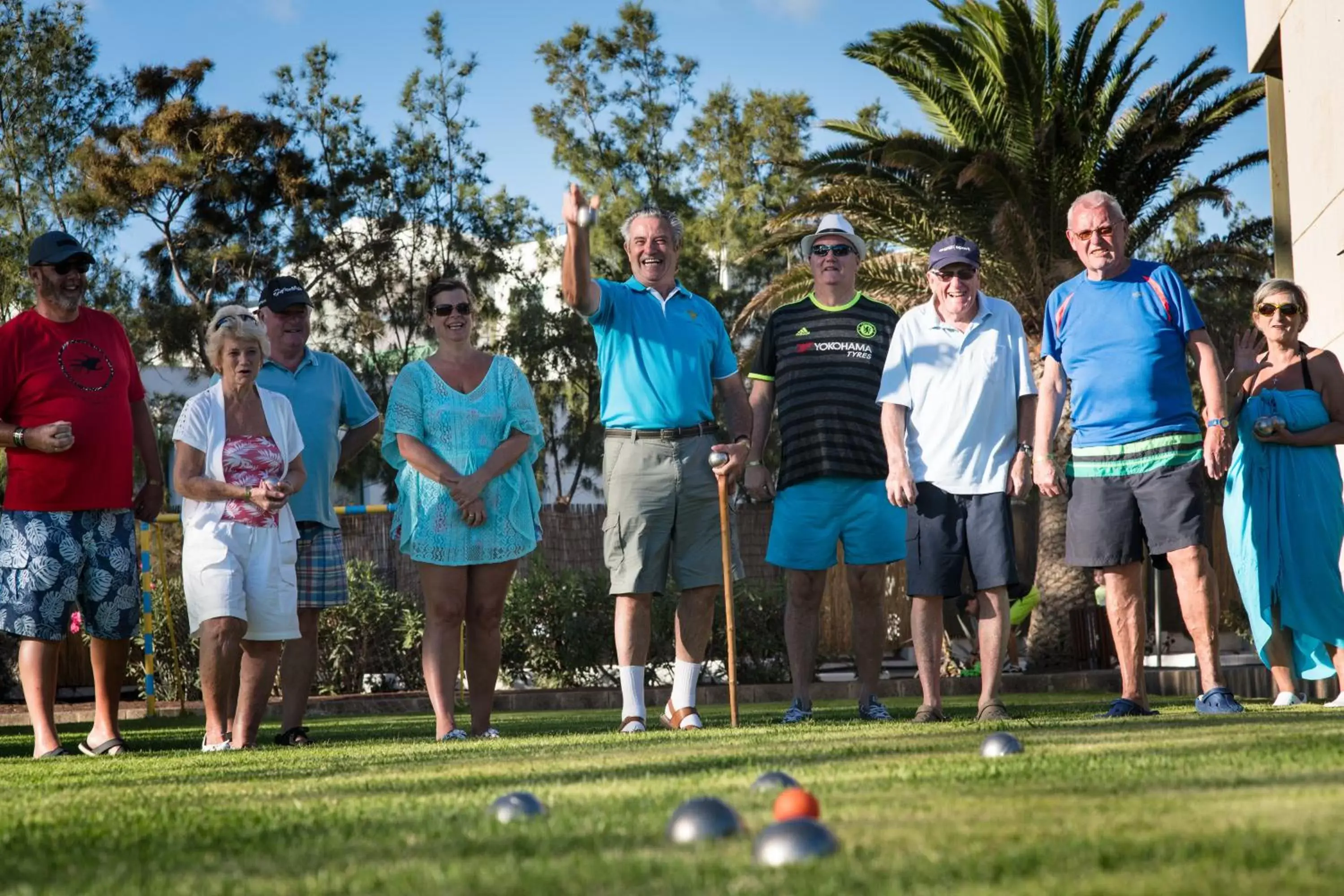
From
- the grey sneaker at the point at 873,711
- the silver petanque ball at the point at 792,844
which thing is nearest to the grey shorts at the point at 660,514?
the grey sneaker at the point at 873,711

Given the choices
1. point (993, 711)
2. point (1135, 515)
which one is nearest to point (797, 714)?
point (993, 711)

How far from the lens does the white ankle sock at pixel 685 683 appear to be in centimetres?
682

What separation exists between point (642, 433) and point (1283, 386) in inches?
120

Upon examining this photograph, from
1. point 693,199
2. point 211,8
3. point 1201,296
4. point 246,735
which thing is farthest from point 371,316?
point 246,735

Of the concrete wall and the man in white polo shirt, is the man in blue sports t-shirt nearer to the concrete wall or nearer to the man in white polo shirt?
the man in white polo shirt

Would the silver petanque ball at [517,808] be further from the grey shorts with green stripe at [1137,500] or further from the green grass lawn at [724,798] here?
the grey shorts with green stripe at [1137,500]

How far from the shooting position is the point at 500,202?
32375 mm

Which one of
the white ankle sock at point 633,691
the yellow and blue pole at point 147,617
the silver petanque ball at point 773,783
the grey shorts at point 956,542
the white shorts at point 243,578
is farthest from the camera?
the yellow and blue pole at point 147,617

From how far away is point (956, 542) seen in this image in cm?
670

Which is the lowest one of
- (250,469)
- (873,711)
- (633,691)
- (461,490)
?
(873,711)

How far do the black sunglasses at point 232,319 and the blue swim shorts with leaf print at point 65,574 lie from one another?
0.92 metres

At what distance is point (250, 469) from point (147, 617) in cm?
565

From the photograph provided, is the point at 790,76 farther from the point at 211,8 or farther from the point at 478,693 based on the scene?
the point at 478,693

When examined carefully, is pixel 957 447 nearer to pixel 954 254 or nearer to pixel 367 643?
pixel 954 254
